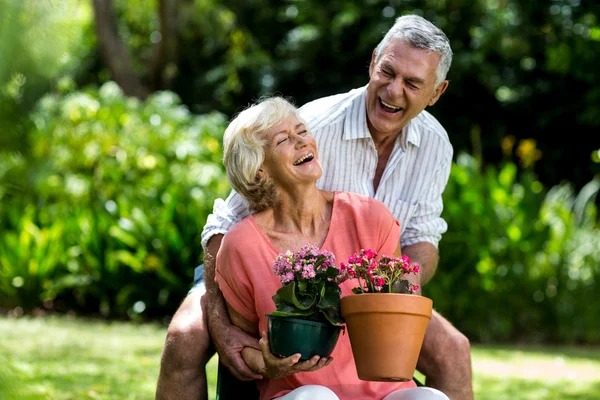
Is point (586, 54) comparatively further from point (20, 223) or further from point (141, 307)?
point (20, 223)

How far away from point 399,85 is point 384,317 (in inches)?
41.7

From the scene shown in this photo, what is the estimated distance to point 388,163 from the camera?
332cm

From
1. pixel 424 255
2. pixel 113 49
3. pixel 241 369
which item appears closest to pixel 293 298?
pixel 241 369

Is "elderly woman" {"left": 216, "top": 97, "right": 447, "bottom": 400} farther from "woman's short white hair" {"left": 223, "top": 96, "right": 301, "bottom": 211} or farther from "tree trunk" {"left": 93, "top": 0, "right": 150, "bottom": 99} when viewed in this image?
"tree trunk" {"left": 93, "top": 0, "right": 150, "bottom": 99}

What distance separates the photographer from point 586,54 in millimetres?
7824

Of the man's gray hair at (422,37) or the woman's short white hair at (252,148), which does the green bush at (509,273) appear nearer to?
the man's gray hair at (422,37)

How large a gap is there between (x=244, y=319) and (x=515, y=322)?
5381mm

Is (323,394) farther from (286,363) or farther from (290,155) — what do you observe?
(290,155)

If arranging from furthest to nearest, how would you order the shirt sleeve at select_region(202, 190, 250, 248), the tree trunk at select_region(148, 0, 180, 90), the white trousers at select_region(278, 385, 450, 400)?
the tree trunk at select_region(148, 0, 180, 90)
the shirt sleeve at select_region(202, 190, 250, 248)
the white trousers at select_region(278, 385, 450, 400)

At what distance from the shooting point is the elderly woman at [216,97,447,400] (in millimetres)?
2711

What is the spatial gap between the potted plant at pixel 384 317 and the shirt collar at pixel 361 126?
0.87 metres

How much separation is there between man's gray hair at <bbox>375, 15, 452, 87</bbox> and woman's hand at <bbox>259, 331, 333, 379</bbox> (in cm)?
127

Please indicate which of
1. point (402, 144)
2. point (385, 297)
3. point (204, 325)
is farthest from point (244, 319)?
point (402, 144)

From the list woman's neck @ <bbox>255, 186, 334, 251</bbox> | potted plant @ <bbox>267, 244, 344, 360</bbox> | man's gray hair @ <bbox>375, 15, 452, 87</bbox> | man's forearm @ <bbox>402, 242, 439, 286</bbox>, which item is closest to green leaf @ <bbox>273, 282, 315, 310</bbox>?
potted plant @ <bbox>267, 244, 344, 360</bbox>
